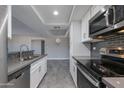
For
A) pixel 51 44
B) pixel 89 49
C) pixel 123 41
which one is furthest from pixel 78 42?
pixel 51 44

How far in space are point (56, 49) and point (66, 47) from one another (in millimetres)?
917

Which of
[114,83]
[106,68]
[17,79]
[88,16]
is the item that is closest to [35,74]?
[17,79]

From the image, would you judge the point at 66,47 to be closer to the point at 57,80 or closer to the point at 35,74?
the point at 57,80

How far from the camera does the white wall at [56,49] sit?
35.5 feet

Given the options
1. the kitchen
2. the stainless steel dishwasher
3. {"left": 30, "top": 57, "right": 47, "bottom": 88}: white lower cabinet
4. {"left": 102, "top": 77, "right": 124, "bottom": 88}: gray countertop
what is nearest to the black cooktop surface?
the kitchen

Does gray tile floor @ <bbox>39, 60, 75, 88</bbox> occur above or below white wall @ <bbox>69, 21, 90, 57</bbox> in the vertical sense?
below

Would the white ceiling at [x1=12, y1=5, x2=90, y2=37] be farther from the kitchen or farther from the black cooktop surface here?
the black cooktop surface

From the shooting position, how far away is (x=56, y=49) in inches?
429

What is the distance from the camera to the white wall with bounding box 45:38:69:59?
10.8 m

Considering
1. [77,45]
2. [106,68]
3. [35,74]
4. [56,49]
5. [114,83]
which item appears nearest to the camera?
[114,83]

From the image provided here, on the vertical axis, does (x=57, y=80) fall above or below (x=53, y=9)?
below

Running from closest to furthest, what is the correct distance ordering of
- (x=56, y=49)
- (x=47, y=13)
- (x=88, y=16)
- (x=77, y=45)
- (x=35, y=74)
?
(x=35, y=74)
(x=88, y=16)
(x=47, y=13)
(x=77, y=45)
(x=56, y=49)
